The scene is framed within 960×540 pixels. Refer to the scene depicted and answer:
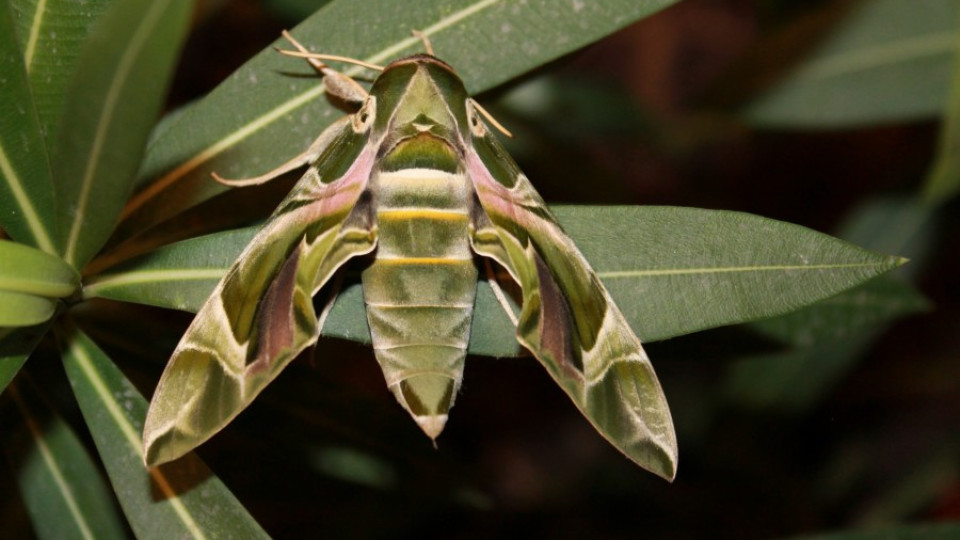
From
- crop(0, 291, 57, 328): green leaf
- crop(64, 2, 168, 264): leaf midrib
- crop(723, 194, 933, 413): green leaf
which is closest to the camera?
crop(64, 2, 168, 264): leaf midrib

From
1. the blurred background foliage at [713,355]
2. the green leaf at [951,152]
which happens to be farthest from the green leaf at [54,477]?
the green leaf at [951,152]

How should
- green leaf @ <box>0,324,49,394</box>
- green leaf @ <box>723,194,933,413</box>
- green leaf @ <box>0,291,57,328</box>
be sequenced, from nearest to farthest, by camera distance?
1. green leaf @ <box>0,291,57,328</box>
2. green leaf @ <box>0,324,49,394</box>
3. green leaf @ <box>723,194,933,413</box>

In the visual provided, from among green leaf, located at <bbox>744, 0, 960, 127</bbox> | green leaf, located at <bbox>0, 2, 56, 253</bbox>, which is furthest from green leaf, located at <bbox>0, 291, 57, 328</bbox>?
green leaf, located at <bbox>744, 0, 960, 127</bbox>

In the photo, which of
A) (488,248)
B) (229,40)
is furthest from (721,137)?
(488,248)

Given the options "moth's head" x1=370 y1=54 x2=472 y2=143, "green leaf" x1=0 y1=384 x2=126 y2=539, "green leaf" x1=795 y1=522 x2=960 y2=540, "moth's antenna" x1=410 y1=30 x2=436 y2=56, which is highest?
"moth's antenna" x1=410 y1=30 x2=436 y2=56

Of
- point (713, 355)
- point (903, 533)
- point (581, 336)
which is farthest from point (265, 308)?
point (903, 533)

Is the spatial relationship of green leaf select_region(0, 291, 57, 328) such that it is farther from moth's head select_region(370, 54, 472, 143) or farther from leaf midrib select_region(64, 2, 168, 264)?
moth's head select_region(370, 54, 472, 143)

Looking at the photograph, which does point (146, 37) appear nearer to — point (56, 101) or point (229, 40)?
point (56, 101)
